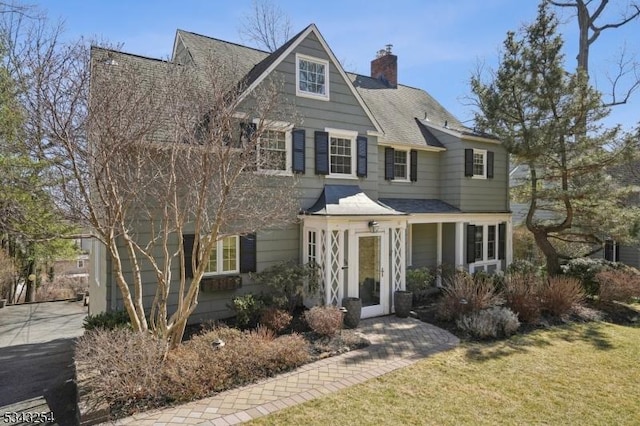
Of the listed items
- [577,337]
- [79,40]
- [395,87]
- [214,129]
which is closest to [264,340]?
[214,129]

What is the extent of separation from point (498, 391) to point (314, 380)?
3222 mm

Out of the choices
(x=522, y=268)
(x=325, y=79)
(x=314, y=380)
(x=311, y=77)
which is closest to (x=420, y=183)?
(x=522, y=268)

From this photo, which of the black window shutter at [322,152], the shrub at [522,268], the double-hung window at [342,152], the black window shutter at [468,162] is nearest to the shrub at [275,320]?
the black window shutter at [322,152]

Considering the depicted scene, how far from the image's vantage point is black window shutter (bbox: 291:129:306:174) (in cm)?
1139

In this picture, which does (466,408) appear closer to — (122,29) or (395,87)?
(122,29)

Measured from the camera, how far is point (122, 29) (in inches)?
311

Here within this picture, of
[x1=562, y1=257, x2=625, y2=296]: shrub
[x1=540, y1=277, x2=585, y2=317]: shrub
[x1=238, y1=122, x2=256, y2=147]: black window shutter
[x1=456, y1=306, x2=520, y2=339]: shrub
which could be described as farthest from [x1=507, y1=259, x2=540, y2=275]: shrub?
[x1=238, y1=122, x2=256, y2=147]: black window shutter

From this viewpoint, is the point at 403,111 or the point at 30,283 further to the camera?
the point at 30,283

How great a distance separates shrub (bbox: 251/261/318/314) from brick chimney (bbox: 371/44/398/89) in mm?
12184

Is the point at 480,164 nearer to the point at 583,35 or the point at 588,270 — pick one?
the point at 588,270

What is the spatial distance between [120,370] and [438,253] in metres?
12.9

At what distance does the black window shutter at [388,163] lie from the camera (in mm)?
14211

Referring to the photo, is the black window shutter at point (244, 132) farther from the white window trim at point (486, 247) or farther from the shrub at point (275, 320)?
the white window trim at point (486, 247)

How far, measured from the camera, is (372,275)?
37.4 feet
